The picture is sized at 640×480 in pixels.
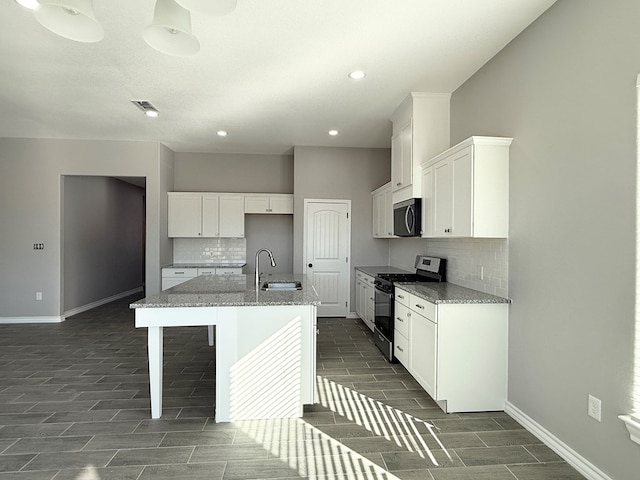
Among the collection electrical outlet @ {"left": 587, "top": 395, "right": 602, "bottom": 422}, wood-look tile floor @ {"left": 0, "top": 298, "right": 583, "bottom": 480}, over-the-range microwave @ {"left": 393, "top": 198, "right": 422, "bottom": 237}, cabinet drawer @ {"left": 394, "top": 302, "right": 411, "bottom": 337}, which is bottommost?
wood-look tile floor @ {"left": 0, "top": 298, "right": 583, "bottom": 480}

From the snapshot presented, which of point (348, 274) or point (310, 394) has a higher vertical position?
point (348, 274)

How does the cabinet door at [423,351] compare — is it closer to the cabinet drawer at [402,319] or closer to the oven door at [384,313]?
the cabinet drawer at [402,319]

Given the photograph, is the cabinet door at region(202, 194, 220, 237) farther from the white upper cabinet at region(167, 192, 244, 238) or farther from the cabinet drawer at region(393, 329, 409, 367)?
the cabinet drawer at region(393, 329, 409, 367)

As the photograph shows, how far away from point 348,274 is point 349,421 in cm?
350

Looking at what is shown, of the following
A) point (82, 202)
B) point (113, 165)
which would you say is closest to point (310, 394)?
point (113, 165)

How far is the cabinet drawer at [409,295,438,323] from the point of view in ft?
9.45

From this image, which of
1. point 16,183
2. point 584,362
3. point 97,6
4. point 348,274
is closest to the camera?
point 584,362

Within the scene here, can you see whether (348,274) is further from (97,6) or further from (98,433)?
(97,6)

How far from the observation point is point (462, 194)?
301 centimetres

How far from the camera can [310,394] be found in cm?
282

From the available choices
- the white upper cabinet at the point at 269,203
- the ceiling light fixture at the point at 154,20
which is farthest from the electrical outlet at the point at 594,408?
the white upper cabinet at the point at 269,203

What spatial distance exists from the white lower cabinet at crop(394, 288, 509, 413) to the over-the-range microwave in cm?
119

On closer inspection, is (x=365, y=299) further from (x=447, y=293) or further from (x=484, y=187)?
(x=484, y=187)

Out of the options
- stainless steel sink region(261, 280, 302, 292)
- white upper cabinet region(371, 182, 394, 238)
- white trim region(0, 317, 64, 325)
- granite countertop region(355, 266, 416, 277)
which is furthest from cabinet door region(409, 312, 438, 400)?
white trim region(0, 317, 64, 325)
